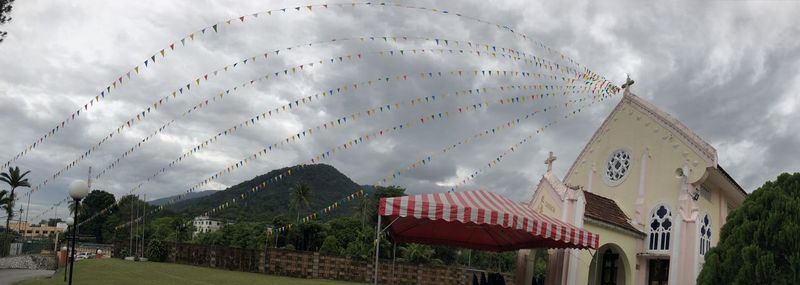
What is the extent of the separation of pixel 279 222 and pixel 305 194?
23200 mm

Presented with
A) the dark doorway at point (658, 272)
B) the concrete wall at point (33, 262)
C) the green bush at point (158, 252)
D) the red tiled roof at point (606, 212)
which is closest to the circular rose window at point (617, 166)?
the red tiled roof at point (606, 212)

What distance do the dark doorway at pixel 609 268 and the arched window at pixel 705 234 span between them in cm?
261

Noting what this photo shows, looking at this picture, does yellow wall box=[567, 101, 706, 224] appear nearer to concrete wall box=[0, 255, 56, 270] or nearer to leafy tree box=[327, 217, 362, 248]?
leafy tree box=[327, 217, 362, 248]

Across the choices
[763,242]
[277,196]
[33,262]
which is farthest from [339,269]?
[277,196]

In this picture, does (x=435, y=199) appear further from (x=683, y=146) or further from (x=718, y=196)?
(x=718, y=196)

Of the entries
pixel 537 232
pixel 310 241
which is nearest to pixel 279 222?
pixel 310 241

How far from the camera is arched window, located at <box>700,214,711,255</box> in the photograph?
1914 centimetres

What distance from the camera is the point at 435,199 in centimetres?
1160

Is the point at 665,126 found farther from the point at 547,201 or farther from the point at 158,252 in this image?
the point at 158,252

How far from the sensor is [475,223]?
11.6 metres

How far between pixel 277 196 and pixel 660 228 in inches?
3381

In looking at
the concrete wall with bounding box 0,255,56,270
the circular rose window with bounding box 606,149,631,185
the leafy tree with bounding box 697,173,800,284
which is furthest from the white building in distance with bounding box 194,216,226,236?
the leafy tree with bounding box 697,173,800,284

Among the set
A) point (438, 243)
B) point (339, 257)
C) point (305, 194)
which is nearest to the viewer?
point (438, 243)

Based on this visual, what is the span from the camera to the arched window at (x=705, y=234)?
19.1 m
